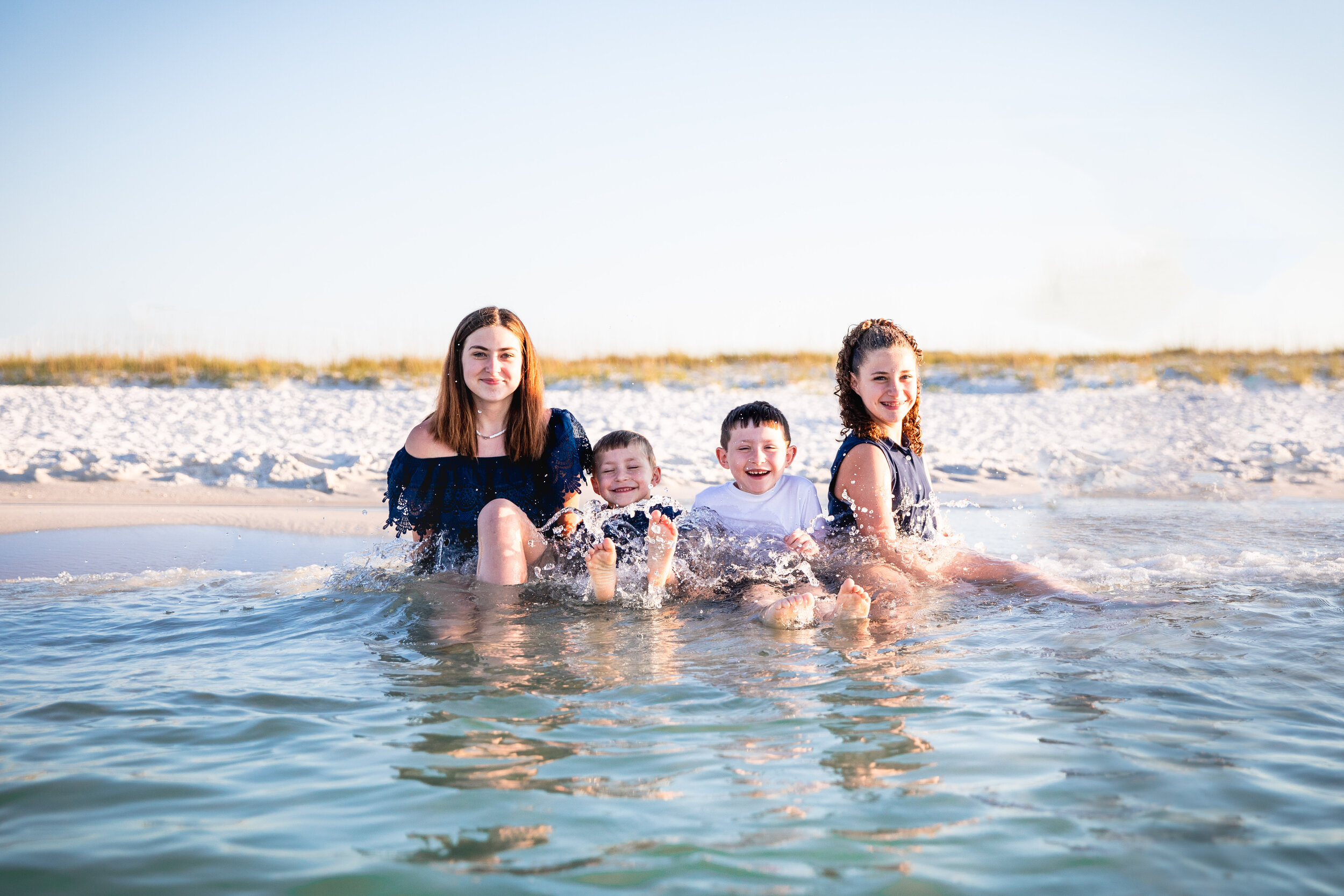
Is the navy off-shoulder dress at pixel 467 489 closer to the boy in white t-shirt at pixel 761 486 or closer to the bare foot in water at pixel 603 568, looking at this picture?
the bare foot in water at pixel 603 568

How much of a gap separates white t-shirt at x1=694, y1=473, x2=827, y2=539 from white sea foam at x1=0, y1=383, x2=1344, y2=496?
350 centimetres

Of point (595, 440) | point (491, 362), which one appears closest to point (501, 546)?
point (491, 362)

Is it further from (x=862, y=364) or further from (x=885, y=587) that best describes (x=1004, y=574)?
(x=862, y=364)

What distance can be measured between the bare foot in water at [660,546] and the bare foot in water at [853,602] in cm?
75

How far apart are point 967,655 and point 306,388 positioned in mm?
12530

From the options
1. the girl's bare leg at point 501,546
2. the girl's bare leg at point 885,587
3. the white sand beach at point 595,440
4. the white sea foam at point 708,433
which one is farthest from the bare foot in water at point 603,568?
the white sea foam at point 708,433

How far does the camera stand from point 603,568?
4.17m

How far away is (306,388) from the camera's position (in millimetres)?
13875

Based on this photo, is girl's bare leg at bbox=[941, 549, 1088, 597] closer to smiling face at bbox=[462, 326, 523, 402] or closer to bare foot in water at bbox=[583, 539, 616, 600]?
bare foot in water at bbox=[583, 539, 616, 600]

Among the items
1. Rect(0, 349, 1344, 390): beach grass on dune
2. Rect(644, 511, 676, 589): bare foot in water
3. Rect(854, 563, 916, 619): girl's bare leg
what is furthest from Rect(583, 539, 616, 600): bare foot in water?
Rect(0, 349, 1344, 390): beach grass on dune

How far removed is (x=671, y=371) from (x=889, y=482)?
11.9 m

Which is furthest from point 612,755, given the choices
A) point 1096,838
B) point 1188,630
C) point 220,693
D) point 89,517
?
point 89,517

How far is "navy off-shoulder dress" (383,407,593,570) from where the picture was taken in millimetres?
4648

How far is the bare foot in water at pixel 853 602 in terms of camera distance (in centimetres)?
369
